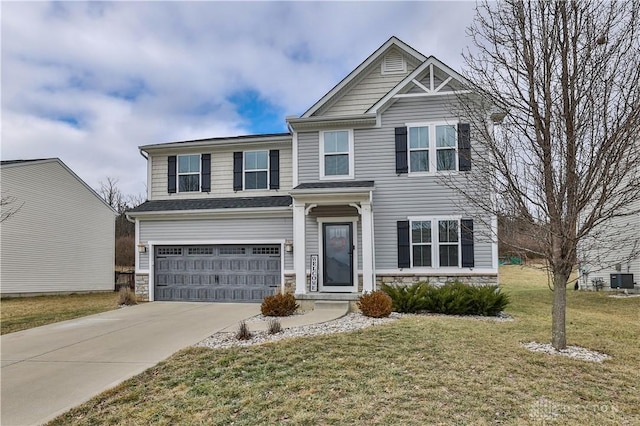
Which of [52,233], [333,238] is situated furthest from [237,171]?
[52,233]

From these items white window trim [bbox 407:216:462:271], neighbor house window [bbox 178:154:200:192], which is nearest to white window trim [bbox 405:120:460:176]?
white window trim [bbox 407:216:462:271]

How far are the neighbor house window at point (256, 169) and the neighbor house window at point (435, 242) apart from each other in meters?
5.27

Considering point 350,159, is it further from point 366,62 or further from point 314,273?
point 314,273

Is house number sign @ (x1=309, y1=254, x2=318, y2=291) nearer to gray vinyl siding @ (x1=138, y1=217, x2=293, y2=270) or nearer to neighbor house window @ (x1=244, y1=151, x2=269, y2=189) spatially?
gray vinyl siding @ (x1=138, y1=217, x2=293, y2=270)

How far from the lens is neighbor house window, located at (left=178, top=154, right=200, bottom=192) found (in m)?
14.7

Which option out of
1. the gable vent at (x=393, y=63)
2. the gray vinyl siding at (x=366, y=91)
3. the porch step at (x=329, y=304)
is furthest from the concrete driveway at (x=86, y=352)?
the gable vent at (x=393, y=63)

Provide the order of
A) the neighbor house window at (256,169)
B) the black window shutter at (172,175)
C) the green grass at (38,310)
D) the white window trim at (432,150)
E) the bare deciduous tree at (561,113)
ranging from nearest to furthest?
1. the bare deciduous tree at (561,113)
2. the green grass at (38,310)
3. the white window trim at (432,150)
4. the neighbor house window at (256,169)
5. the black window shutter at (172,175)

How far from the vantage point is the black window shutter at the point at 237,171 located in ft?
47.1

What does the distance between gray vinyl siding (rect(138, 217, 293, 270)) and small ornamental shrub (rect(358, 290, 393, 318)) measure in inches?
166

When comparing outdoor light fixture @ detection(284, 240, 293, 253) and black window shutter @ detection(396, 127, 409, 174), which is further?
outdoor light fixture @ detection(284, 240, 293, 253)

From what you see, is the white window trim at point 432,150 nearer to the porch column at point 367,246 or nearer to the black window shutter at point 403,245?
the black window shutter at point 403,245

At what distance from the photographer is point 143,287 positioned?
14.2 m

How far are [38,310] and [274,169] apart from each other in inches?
364

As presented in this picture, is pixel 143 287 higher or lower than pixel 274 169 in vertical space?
lower
